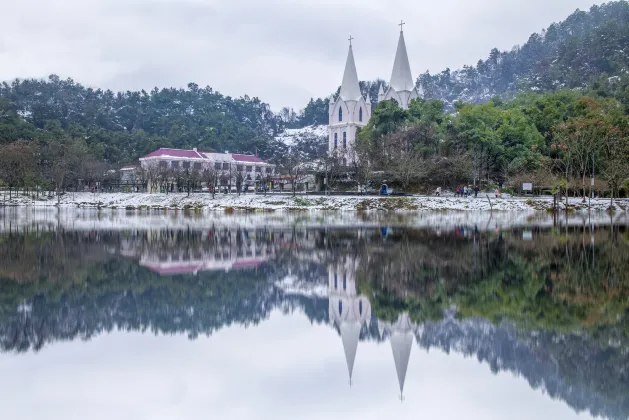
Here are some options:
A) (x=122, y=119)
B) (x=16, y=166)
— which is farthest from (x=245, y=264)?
(x=122, y=119)

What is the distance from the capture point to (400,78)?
78.1m

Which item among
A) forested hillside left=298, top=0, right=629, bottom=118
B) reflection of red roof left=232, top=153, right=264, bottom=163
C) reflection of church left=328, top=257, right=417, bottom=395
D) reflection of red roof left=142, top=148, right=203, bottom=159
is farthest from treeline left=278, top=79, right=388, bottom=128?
reflection of church left=328, top=257, right=417, bottom=395

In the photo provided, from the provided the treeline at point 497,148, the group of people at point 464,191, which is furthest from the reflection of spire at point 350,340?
the group of people at point 464,191

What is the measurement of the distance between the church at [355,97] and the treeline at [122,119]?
116ft

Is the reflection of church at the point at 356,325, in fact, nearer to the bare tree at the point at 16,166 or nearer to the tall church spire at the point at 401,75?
the bare tree at the point at 16,166

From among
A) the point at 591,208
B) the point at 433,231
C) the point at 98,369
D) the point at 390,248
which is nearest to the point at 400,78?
the point at 591,208

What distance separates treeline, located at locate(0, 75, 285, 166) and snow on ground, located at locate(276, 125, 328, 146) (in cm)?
1766

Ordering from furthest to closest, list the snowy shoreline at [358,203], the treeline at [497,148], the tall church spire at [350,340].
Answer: the treeline at [497,148] < the snowy shoreline at [358,203] < the tall church spire at [350,340]

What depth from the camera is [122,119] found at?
130 m

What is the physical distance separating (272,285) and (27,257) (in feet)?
27.5

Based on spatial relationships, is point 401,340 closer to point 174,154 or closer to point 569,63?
point 174,154

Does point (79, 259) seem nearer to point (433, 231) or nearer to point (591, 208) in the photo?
point (433, 231)

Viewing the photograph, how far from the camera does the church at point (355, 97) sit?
7769 centimetres

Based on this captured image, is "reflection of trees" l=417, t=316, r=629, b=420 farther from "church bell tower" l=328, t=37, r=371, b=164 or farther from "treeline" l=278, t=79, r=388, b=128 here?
"treeline" l=278, t=79, r=388, b=128
